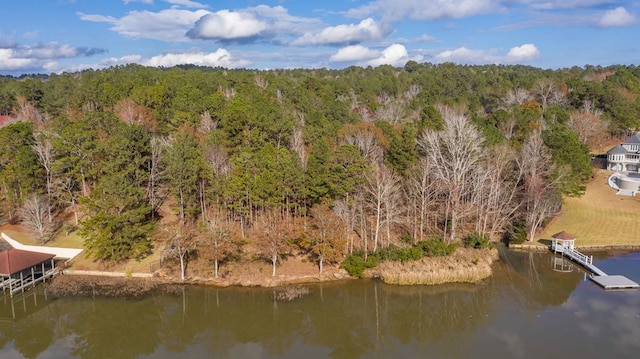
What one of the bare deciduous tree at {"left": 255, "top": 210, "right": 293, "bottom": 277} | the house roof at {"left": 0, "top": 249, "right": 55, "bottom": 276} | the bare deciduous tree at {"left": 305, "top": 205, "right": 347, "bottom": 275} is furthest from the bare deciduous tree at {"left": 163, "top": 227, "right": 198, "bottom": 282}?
the house roof at {"left": 0, "top": 249, "right": 55, "bottom": 276}

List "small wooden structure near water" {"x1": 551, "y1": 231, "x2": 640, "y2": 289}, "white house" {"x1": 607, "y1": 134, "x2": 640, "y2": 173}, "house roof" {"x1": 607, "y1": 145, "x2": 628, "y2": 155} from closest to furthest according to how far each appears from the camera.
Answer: "small wooden structure near water" {"x1": 551, "y1": 231, "x2": 640, "y2": 289} < "white house" {"x1": 607, "y1": 134, "x2": 640, "y2": 173} < "house roof" {"x1": 607, "y1": 145, "x2": 628, "y2": 155}

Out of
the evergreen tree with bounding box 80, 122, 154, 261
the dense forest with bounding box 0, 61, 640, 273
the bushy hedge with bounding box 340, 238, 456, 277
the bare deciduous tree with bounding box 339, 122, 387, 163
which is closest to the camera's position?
the bushy hedge with bounding box 340, 238, 456, 277

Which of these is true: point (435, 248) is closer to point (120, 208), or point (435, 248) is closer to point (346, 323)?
point (346, 323)

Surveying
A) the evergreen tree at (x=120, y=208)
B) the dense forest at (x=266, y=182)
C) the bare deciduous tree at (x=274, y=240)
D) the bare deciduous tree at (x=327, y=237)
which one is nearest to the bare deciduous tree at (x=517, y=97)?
the dense forest at (x=266, y=182)

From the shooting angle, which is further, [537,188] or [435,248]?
[537,188]

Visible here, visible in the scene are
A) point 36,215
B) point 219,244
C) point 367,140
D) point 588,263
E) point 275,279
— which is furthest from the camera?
point 367,140

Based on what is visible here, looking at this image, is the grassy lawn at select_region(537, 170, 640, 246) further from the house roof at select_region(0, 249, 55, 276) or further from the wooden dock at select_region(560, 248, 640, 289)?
the house roof at select_region(0, 249, 55, 276)

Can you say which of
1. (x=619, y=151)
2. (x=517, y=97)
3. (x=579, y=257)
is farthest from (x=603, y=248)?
(x=517, y=97)
